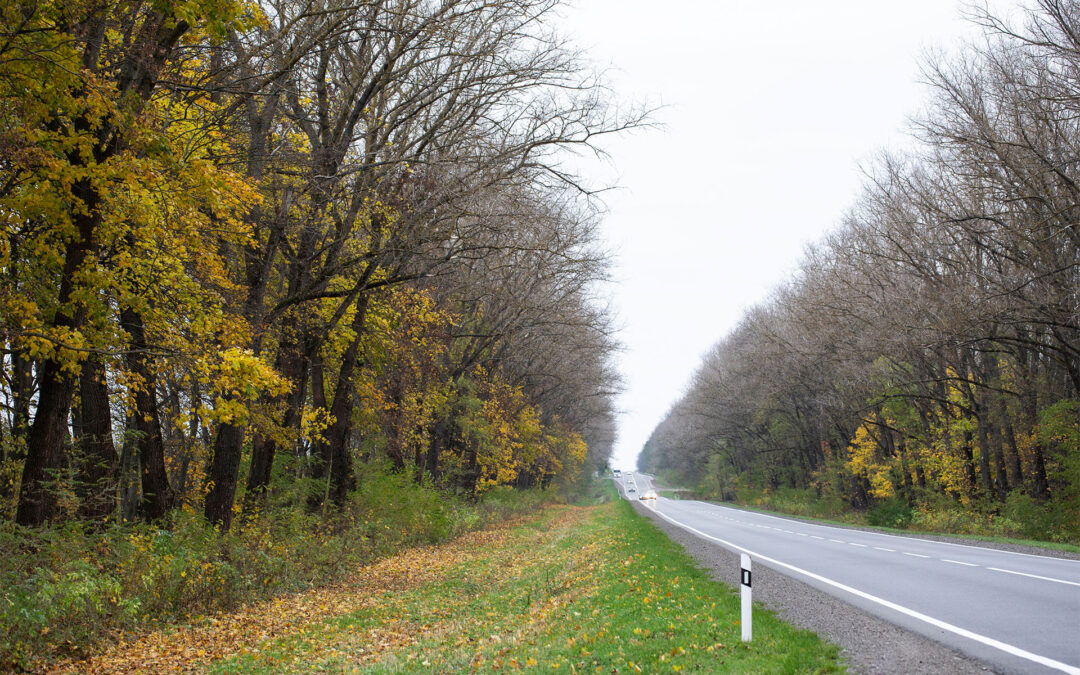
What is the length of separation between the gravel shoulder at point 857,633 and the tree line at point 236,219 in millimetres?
6992

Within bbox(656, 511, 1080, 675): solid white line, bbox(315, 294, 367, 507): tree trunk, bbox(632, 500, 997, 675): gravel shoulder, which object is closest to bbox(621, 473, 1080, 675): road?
bbox(656, 511, 1080, 675): solid white line

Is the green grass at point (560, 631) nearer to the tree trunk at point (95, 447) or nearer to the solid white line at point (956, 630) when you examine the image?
the solid white line at point (956, 630)

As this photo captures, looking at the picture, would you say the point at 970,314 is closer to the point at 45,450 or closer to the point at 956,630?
the point at 956,630

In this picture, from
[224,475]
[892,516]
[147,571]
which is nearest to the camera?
[147,571]

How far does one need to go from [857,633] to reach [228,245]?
12902 mm

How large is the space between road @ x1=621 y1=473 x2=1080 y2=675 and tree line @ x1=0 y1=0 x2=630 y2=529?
8028 millimetres

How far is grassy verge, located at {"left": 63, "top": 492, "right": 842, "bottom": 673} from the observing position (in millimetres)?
6727

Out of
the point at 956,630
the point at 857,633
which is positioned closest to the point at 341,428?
the point at 857,633

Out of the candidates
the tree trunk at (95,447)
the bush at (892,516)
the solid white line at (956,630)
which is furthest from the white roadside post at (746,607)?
the bush at (892,516)

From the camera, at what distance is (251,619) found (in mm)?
10195

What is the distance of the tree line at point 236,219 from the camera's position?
8.51 meters

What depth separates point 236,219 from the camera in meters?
12.1

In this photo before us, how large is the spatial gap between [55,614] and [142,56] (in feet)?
22.2

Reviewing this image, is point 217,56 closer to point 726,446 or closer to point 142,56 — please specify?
point 142,56
